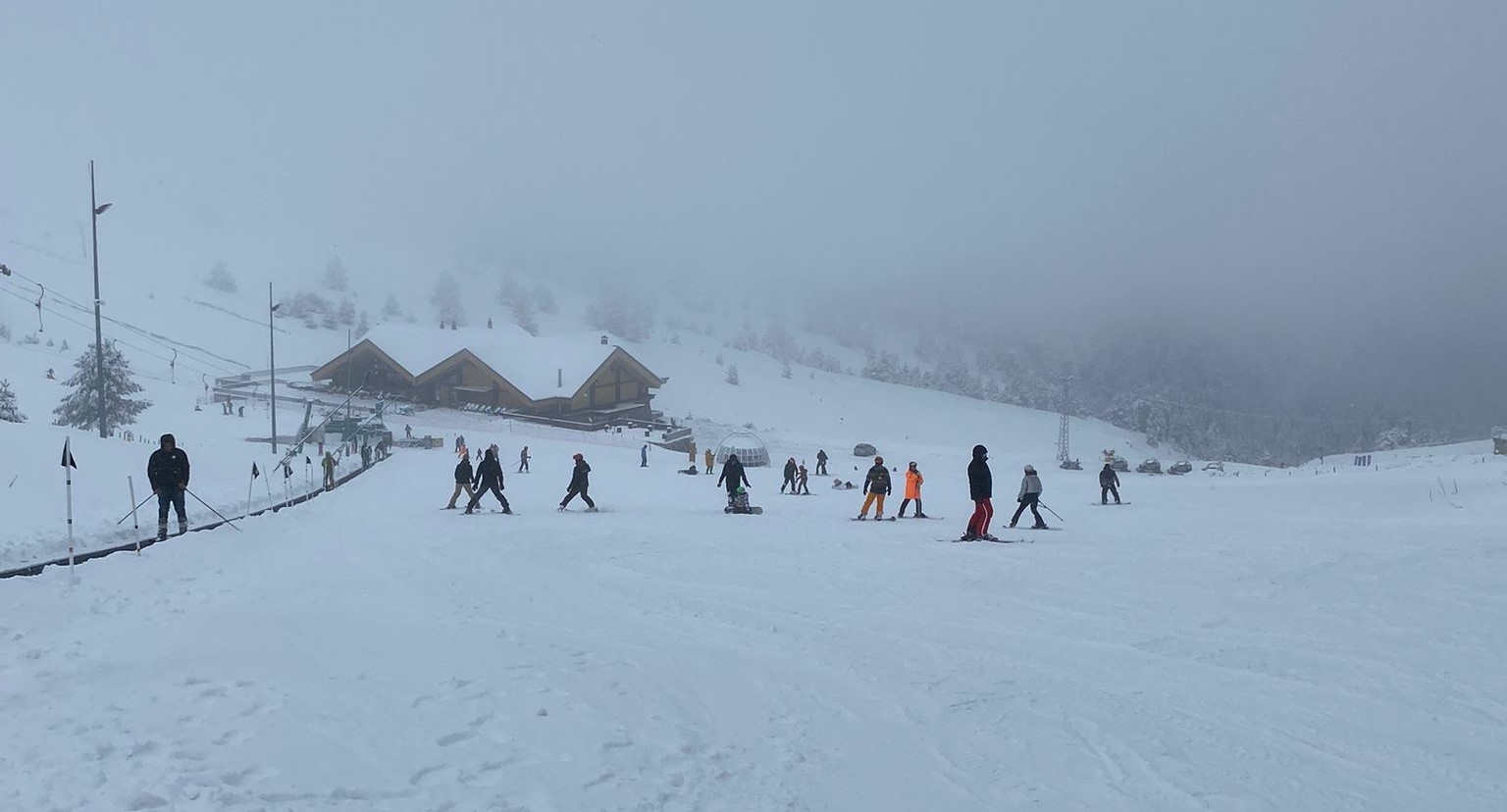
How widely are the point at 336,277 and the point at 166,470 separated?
116115mm

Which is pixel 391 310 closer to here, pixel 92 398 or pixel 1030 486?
pixel 92 398

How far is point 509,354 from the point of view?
73312mm

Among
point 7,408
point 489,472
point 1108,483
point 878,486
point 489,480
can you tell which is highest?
point 7,408

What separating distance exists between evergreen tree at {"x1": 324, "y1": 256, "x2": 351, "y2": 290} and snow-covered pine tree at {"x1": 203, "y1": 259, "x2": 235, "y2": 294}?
493 inches

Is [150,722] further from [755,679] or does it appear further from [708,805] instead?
[755,679]

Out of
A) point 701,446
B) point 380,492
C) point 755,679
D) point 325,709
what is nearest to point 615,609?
point 755,679

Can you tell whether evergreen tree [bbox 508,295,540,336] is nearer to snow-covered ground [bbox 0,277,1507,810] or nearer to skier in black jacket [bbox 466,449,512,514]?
skier in black jacket [bbox 466,449,512,514]

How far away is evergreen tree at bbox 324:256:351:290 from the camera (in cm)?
11856

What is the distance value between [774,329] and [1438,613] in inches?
5419

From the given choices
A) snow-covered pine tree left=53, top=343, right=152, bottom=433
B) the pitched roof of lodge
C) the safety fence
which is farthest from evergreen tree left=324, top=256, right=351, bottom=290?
the safety fence

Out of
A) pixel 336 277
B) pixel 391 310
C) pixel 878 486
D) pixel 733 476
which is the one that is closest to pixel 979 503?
pixel 878 486

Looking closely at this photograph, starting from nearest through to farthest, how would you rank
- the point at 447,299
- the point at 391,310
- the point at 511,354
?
1. the point at 511,354
2. the point at 391,310
3. the point at 447,299

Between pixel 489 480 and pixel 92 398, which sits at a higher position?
pixel 92 398

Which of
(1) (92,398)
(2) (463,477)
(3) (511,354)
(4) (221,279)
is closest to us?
(2) (463,477)
